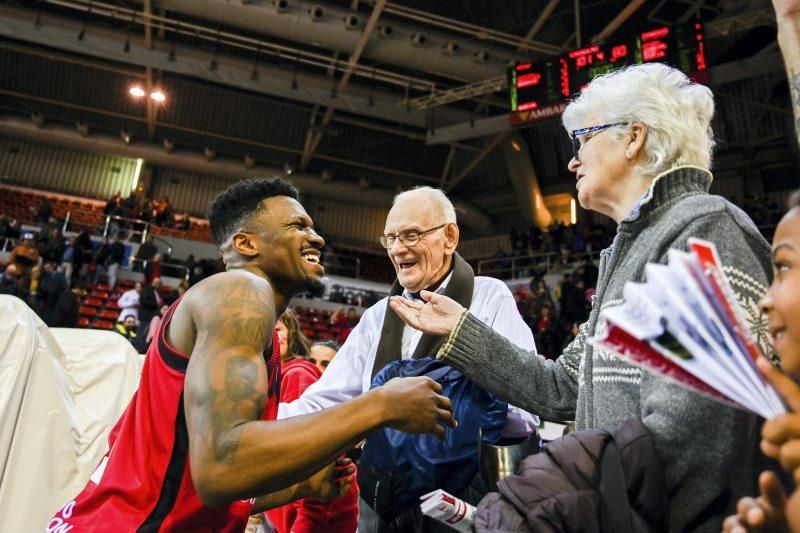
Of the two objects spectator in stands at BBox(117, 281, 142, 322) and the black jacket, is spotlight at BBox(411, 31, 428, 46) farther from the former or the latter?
the black jacket

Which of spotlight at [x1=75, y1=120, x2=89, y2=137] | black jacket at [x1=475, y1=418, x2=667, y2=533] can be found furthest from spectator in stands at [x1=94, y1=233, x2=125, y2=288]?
black jacket at [x1=475, y1=418, x2=667, y2=533]

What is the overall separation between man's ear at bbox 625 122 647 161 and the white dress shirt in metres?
0.85

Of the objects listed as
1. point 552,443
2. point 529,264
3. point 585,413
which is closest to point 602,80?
point 585,413

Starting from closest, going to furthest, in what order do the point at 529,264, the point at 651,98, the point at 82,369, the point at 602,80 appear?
the point at 651,98 → the point at 602,80 → the point at 82,369 → the point at 529,264

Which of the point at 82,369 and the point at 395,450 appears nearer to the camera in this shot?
the point at 395,450

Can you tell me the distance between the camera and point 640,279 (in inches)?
48.1

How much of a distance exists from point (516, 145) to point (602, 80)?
619 inches

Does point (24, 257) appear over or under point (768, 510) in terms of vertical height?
over

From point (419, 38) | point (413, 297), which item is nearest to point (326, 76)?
point (419, 38)

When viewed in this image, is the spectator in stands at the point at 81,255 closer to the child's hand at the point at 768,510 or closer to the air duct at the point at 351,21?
the air duct at the point at 351,21

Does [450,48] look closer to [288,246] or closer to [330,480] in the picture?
[288,246]

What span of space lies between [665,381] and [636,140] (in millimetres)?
663

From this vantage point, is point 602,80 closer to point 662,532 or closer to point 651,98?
point 651,98

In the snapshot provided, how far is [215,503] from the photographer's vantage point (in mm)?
1270
